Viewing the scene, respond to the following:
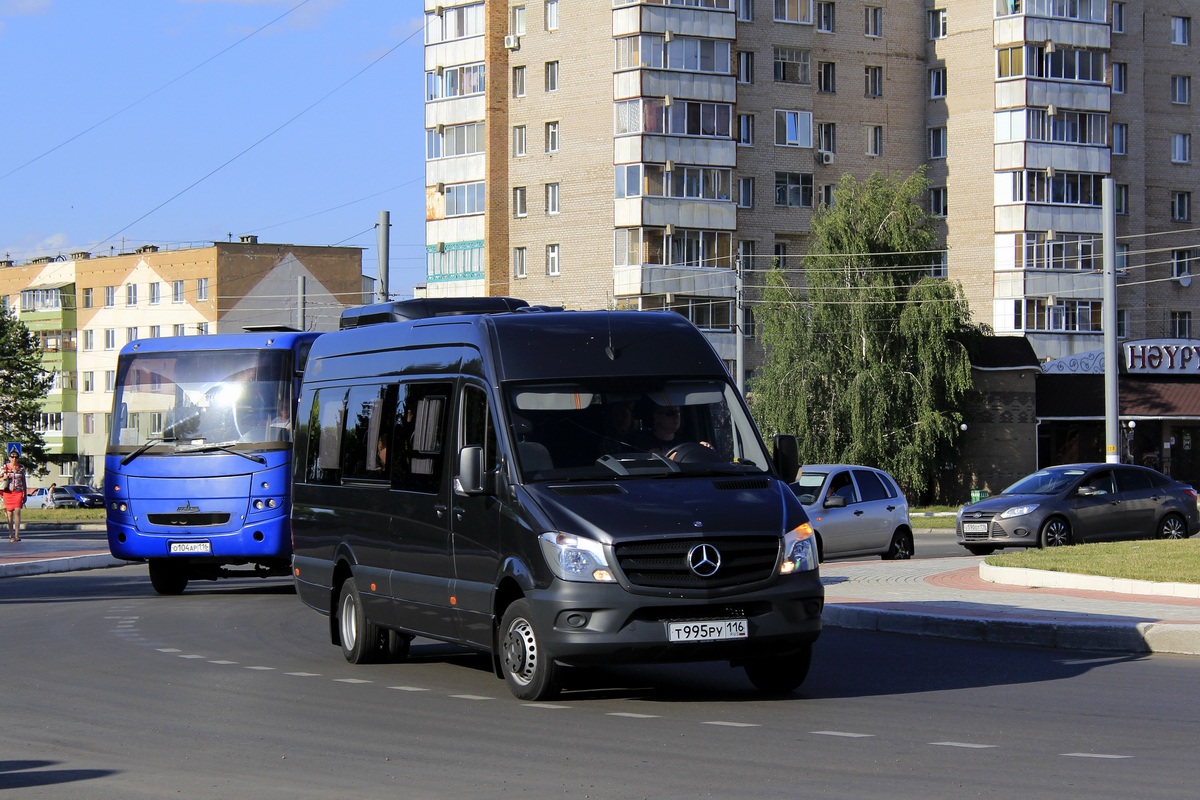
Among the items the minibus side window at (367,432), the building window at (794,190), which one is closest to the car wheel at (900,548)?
the minibus side window at (367,432)

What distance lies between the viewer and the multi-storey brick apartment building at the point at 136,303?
10581 centimetres

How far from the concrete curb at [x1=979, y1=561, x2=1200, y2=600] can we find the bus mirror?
9.88 m

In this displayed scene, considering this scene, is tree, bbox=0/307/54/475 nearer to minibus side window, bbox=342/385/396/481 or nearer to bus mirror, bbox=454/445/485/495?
minibus side window, bbox=342/385/396/481

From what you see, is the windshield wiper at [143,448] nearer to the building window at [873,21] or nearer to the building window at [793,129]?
the building window at [793,129]

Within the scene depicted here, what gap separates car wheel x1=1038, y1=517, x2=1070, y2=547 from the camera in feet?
90.0

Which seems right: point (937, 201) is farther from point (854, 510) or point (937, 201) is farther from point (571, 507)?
point (571, 507)

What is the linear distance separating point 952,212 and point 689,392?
6669 centimetres

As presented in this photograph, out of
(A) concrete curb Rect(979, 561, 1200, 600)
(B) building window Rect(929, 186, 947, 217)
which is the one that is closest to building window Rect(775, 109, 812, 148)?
(B) building window Rect(929, 186, 947, 217)

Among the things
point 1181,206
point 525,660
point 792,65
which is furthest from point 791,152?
point 525,660

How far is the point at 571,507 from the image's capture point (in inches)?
425

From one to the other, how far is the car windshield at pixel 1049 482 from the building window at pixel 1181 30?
60.1m

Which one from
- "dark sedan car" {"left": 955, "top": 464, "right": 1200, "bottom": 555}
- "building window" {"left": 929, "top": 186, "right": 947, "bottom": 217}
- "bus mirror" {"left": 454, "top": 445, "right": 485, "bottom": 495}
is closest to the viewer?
"bus mirror" {"left": 454, "top": 445, "right": 485, "bottom": 495}

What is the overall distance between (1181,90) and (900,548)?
204 feet

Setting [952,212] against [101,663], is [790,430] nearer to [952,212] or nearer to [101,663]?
[952,212]
